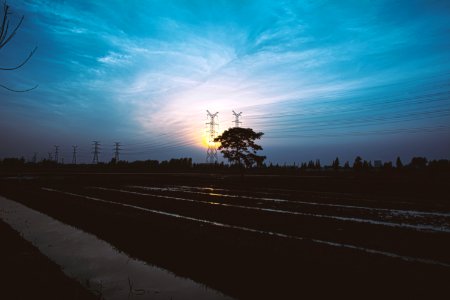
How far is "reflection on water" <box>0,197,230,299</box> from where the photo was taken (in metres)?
8.13

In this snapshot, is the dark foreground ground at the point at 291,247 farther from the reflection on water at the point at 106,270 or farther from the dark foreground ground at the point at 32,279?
the dark foreground ground at the point at 32,279

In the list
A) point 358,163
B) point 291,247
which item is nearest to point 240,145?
point 291,247

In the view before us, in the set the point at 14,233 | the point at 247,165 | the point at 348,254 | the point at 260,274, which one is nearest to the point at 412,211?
the point at 348,254

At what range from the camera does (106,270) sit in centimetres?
985

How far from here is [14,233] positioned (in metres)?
14.2

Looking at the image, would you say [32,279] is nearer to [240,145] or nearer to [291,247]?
[291,247]

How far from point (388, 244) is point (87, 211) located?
17811 mm

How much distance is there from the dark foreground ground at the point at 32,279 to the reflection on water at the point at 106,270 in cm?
55

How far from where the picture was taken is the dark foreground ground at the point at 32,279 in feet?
24.2

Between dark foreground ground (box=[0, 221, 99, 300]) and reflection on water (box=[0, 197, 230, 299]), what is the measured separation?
0.55 metres

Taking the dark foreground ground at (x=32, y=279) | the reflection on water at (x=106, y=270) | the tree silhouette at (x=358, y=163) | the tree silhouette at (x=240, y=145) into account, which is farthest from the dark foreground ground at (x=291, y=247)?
the tree silhouette at (x=358, y=163)

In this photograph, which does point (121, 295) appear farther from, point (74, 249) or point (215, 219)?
point (215, 219)

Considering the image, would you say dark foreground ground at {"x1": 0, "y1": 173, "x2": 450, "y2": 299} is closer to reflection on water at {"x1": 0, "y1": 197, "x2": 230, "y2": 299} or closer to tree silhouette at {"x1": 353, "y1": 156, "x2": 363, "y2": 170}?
reflection on water at {"x1": 0, "y1": 197, "x2": 230, "y2": 299}

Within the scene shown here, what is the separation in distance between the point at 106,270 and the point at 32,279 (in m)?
2.12
